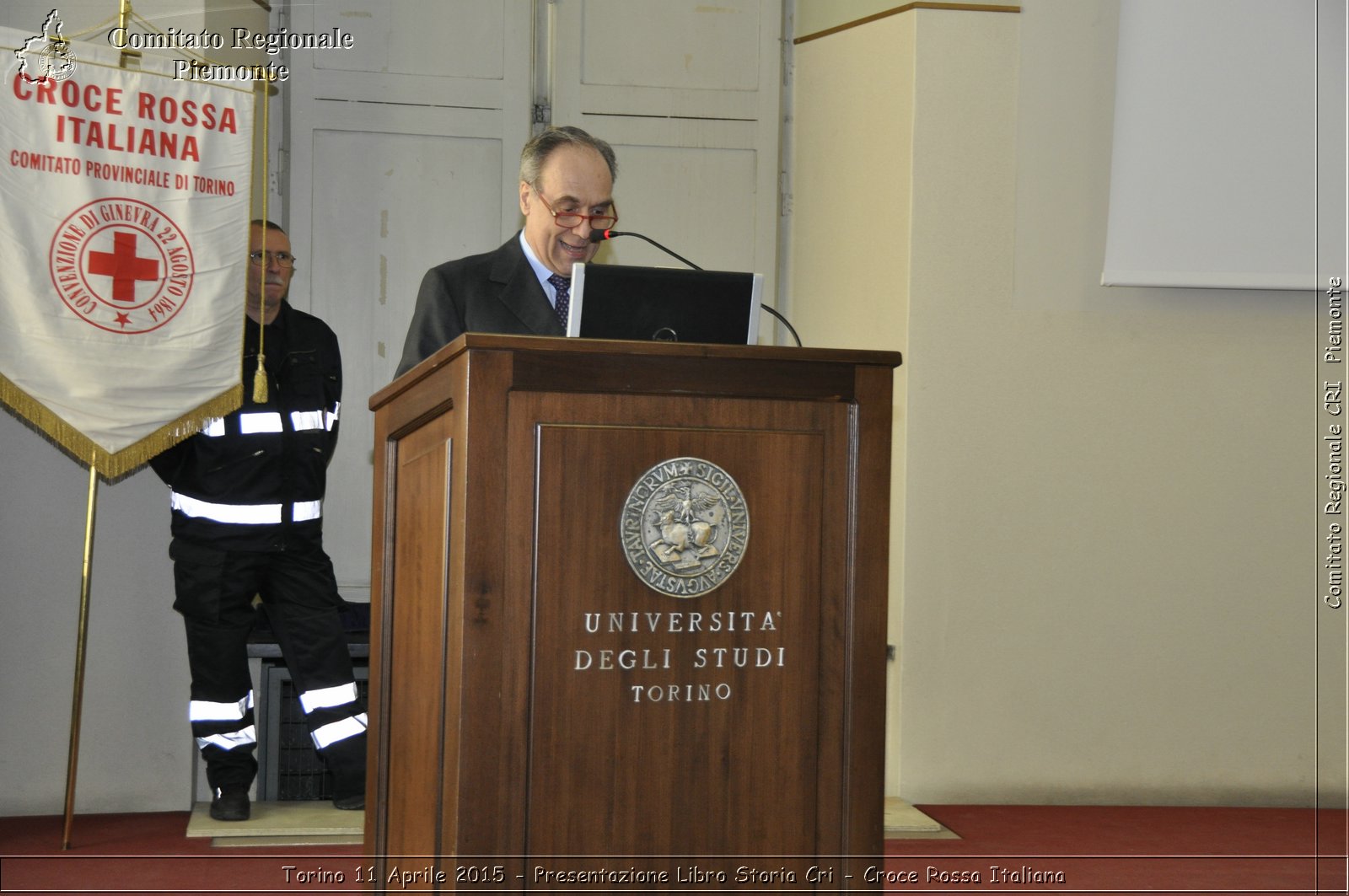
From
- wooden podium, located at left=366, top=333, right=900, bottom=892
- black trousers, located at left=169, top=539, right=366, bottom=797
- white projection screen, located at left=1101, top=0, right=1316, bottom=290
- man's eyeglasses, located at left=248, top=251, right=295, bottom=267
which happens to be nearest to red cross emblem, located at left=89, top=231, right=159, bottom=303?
man's eyeglasses, located at left=248, top=251, right=295, bottom=267

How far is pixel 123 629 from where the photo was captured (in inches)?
160

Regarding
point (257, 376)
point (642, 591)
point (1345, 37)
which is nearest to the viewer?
point (642, 591)

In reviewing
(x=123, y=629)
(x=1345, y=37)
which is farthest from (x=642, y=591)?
(x=1345, y=37)

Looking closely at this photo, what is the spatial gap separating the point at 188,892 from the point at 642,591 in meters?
1.96

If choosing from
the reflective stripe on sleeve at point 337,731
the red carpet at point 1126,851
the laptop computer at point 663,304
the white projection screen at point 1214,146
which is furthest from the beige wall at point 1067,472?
the laptop computer at point 663,304

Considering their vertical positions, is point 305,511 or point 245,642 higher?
point 305,511

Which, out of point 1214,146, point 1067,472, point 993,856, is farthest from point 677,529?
point 1214,146

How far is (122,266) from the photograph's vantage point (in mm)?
3719

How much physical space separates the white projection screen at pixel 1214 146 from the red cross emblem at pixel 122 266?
2.97 metres

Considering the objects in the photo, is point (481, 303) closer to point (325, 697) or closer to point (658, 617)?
point (658, 617)

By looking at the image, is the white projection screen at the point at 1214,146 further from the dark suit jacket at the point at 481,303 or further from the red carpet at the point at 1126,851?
the dark suit jacket at the point at 481,303

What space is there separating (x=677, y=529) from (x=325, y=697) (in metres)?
2.62

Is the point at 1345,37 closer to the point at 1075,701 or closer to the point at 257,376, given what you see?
the point at 1075,701

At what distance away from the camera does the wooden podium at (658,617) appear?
1651 millimetres
